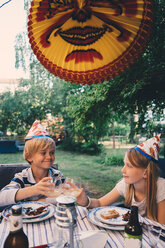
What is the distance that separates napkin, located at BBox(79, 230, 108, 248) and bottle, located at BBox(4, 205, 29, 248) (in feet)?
1.07

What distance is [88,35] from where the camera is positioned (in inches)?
66.7

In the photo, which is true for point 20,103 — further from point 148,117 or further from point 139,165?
point 139,165

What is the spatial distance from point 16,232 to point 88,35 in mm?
1448

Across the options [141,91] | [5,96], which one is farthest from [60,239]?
[5,96]

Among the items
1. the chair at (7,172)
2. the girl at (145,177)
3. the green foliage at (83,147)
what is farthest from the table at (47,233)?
the green foliage at (83,147)

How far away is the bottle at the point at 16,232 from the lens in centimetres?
84

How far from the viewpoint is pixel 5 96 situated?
46.7ft

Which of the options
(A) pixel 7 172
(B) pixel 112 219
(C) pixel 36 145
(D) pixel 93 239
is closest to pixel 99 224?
(B) pixel 112 219

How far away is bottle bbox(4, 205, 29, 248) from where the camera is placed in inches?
33.3

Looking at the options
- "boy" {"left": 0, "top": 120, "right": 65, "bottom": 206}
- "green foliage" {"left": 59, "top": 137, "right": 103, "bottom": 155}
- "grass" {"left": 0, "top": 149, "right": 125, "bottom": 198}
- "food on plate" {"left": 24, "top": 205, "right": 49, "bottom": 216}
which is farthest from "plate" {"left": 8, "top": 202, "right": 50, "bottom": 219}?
"green foliage" {"left": 59, "top": 137, "right": 103, "bottom": 155}

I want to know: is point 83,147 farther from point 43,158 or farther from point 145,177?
point 145,177

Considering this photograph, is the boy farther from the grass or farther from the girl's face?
the grass

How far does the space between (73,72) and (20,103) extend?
12.5 metres

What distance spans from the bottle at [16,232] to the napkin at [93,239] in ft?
1.07
